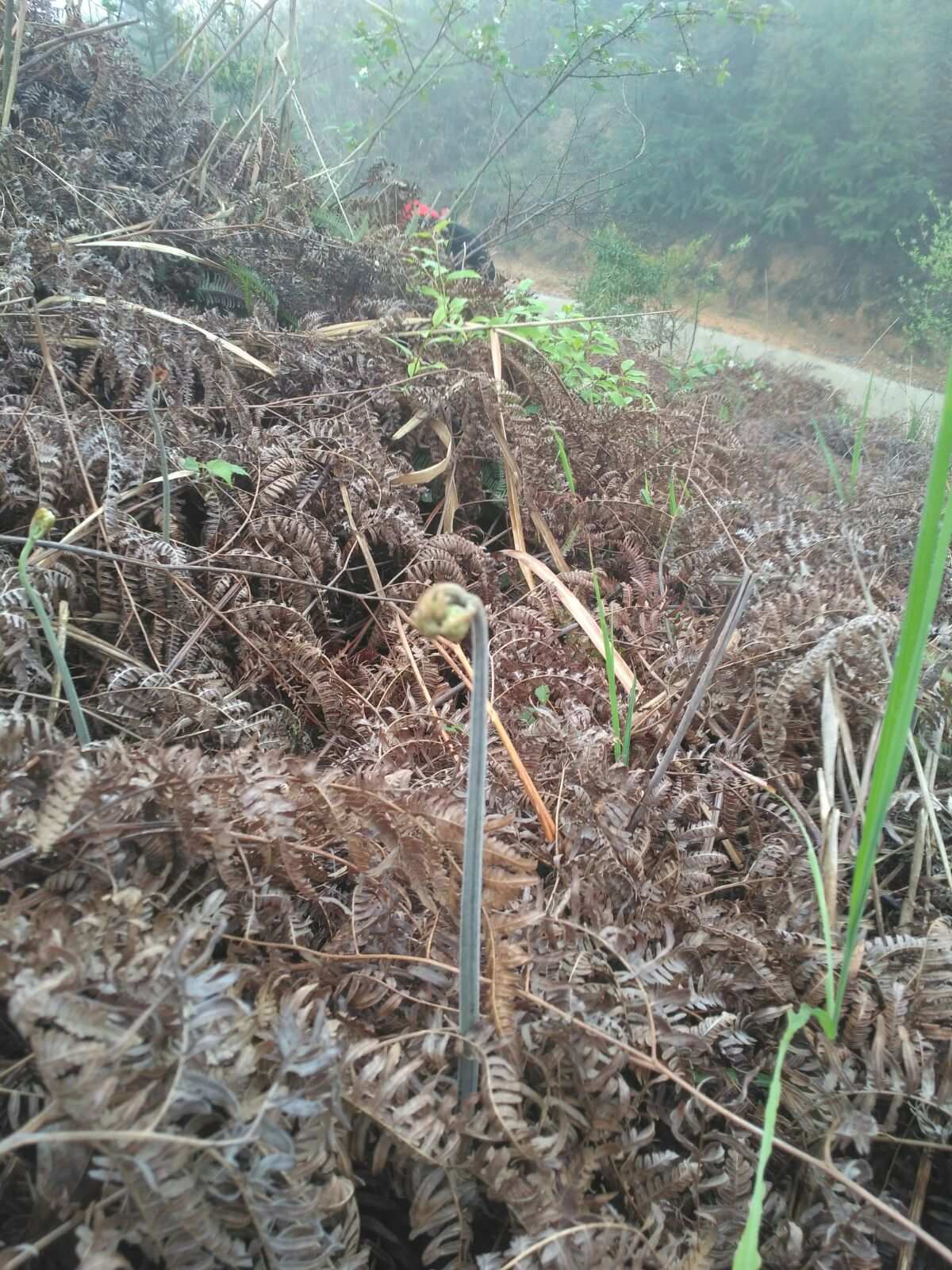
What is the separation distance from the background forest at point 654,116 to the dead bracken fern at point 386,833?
1728mm

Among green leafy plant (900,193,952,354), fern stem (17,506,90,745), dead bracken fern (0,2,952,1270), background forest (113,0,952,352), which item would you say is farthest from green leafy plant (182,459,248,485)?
green leafy plant (900,193,952,354)

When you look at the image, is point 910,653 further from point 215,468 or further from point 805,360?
point 805,360

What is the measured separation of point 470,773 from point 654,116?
10.8 m

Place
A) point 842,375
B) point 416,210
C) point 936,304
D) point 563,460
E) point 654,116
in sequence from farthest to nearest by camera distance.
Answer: point 654,116, point 842,375, point 936,304, point 416,210, point 563,460

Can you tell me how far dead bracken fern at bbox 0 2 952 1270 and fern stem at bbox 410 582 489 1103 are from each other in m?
0.03

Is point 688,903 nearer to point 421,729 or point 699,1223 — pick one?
point 699,1223

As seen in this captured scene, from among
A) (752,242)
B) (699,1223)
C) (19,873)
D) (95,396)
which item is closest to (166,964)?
(19,873)

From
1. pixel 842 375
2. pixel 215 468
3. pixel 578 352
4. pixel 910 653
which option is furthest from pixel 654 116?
pixel 910 653

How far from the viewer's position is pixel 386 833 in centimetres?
54

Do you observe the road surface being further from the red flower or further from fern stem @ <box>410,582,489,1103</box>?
fern stem @ <box>410,582,489,1103</box>

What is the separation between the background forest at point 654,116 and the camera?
3.71m

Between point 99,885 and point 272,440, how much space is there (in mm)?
848

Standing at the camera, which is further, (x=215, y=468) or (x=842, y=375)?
(x=842, y=375)

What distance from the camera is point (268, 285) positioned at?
1.63 m
